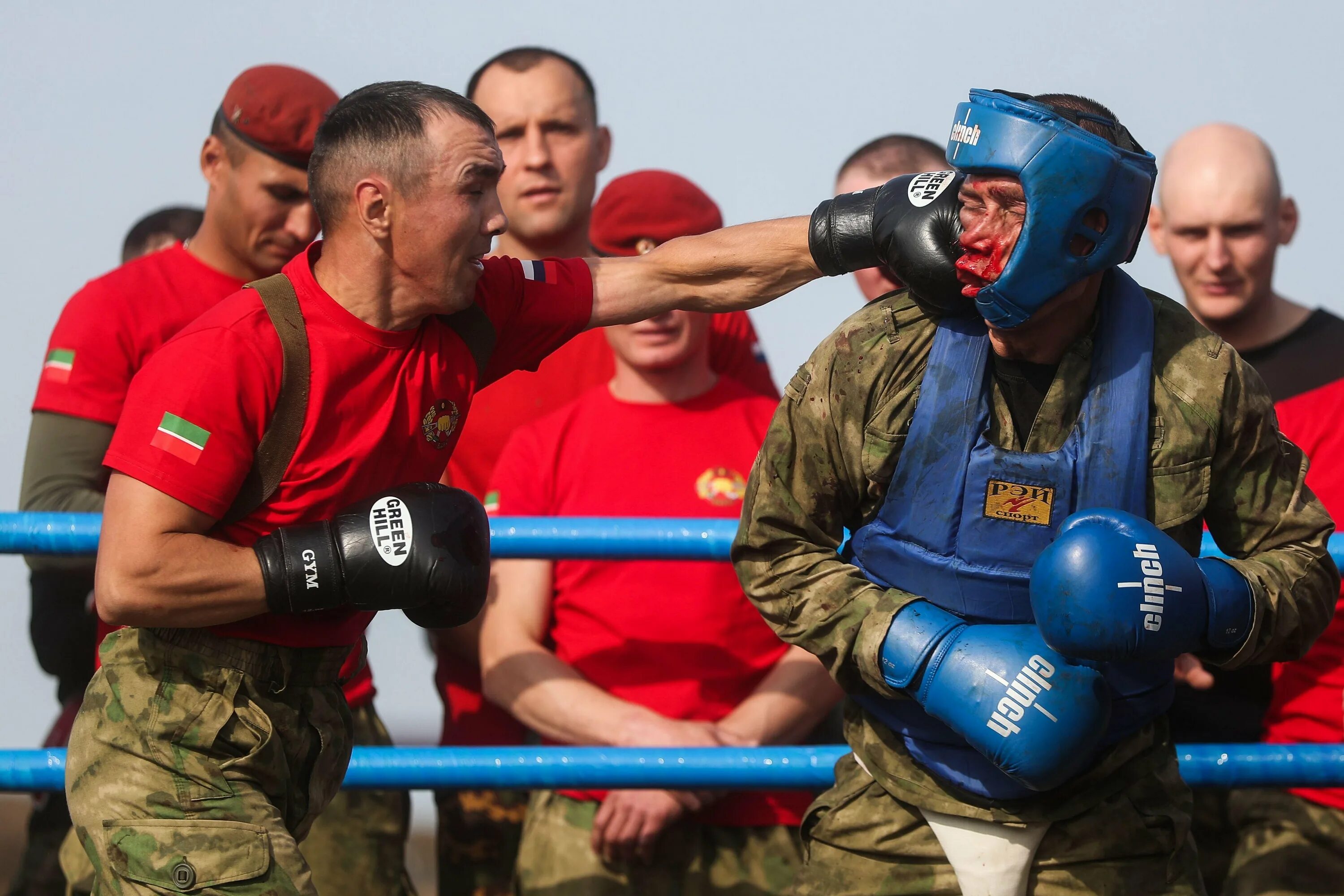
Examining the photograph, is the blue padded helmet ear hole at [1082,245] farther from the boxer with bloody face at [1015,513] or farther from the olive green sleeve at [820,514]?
the olive green sleeve at [820,514]

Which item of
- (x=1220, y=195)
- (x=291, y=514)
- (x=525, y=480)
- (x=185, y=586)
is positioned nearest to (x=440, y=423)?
(x=291, y=514)

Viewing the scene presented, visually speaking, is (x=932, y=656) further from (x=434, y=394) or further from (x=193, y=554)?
(x=193, y=554)

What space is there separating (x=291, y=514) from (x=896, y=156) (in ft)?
7.71

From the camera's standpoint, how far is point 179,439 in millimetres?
2365

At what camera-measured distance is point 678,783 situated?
2.98 meters

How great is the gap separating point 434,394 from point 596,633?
106 centimetres

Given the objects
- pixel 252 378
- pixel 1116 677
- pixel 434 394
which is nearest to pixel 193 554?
pixel 252 378

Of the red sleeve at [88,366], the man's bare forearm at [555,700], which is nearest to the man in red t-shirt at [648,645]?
the man's bare forearm at [555,700]

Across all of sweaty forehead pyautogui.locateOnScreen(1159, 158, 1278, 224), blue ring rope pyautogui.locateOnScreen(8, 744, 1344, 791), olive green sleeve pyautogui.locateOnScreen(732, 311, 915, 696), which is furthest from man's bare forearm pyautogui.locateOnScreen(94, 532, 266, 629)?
sweaty forehead pyautogui.locateOnScreen(1159, 158, 1278, 224)

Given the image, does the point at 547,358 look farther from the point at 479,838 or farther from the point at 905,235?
the point at 905,235

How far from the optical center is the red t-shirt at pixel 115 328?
3.53m

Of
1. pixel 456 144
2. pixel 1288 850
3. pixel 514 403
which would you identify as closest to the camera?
pixel 456 144

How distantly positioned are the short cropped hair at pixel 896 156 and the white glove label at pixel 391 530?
2.17 metres

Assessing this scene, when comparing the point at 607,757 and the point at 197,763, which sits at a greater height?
the point at 197,763
